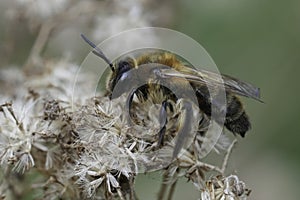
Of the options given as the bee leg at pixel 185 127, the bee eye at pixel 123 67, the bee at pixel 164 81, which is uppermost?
the bee eye at pixel 123 67

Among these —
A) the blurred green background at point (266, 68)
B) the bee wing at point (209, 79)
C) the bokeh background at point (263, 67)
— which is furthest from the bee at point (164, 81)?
the blurred green background at point (266, 68)

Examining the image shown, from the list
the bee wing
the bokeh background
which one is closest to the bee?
the bee wing

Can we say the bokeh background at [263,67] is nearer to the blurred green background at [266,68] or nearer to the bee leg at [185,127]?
the blurred green background at [266,68]

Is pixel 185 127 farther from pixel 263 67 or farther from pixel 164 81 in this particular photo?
pixel 263 67

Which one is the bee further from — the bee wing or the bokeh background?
the bokeh background

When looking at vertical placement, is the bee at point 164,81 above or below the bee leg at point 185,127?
above

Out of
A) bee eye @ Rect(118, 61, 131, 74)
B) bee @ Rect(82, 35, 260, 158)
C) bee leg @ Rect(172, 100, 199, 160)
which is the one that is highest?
bee eye @ Rect(118, 61, 131, 74)

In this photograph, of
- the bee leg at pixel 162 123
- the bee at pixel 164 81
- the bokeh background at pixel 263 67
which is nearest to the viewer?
the bee leg at pixel 162 123

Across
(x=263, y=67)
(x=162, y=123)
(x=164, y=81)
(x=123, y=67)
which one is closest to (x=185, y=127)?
(x=162, y=123)

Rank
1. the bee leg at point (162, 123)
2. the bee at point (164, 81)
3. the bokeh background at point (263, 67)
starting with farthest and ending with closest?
the bokeh background at point (263, 67), the bee at point (164, 81), the bee leg at point (162, 123)

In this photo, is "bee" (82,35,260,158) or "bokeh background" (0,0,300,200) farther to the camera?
"bokeh background" (0,0,300,200)

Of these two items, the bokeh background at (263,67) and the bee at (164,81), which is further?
the bokeh background at (263,67)
